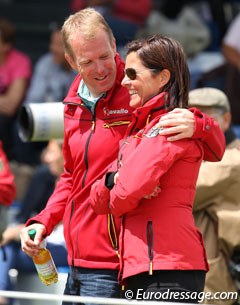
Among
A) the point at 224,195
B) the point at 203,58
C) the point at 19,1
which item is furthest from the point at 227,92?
the point at 19,1

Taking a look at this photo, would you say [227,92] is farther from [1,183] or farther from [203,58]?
[1,183]

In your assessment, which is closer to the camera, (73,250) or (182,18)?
(73,250)

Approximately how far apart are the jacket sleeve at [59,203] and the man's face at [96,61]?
0.30m

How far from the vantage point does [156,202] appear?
11.6ft

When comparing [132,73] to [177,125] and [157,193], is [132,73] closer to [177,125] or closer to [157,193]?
[177,125]

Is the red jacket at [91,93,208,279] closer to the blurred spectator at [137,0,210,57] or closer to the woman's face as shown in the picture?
the woman's face

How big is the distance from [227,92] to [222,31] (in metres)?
1.83

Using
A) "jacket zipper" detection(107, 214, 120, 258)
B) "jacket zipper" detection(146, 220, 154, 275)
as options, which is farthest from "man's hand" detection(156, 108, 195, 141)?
"jacket zipper" detection(107, 214, 120, 258)

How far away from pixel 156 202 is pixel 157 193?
0.13 feet

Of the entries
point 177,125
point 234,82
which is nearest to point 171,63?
point 177,125

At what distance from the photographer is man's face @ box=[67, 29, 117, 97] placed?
12.4ft

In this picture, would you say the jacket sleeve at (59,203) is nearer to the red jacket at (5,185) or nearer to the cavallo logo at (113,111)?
the cavallo logo at (113,111)

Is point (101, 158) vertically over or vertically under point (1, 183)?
over

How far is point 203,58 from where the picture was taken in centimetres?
863
